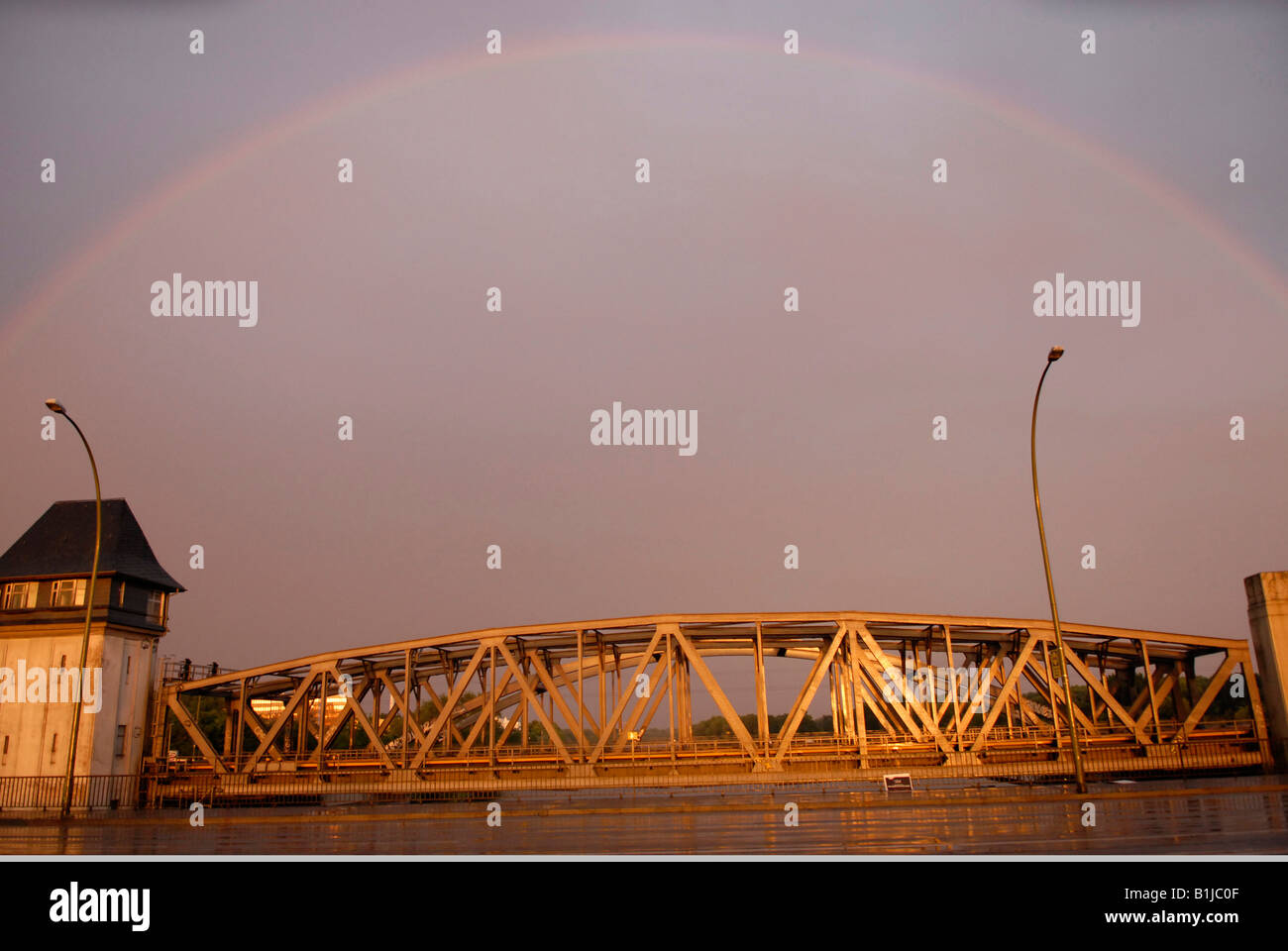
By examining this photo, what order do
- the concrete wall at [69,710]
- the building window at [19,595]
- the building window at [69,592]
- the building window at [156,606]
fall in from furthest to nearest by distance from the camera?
the building window at [156,606], the building window at [19,595], the building window at [69,592], the concrete wall at [69,710]

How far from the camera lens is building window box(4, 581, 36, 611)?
3697 cm

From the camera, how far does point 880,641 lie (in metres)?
40.9

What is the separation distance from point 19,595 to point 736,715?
105 ft

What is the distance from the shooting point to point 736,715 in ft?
113

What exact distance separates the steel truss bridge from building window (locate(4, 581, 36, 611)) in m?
6.96

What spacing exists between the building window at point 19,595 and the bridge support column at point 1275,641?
176 ft

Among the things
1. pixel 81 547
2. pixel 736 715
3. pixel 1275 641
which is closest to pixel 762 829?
pixel 736 715

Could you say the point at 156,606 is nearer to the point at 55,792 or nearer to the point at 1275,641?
the point at 55,792

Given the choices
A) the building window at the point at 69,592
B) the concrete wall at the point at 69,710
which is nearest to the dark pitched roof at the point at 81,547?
the building window at the point at 69,592

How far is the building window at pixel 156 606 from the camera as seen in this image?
1534 inches

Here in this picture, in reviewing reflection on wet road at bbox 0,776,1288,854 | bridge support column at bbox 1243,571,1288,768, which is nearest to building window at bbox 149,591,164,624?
reflection on wet road at bbox 0,776,1288,854

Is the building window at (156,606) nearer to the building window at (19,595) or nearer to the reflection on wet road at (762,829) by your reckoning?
the building window at (19,595)

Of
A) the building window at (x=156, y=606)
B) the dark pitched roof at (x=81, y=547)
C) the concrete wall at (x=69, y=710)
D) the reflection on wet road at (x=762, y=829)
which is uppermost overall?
the dark pitched roof at (x=81, y=547)
